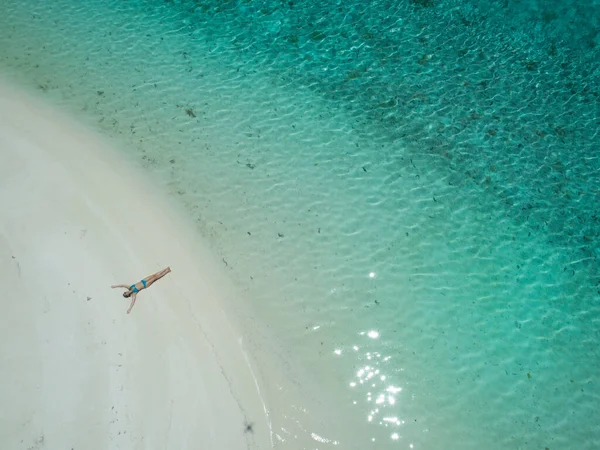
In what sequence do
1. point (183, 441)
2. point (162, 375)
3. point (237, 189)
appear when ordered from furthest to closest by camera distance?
point (237, 189), point (162, 375), point (183, 441)

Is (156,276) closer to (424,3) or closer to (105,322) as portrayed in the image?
(105,322)

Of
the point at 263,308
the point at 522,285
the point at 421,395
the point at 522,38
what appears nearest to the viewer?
the point at 421,395

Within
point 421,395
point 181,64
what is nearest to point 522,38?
point 181,64

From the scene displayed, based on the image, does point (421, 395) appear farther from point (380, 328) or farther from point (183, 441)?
point (183, 441)

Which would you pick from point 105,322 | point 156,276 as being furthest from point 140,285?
point 105,322

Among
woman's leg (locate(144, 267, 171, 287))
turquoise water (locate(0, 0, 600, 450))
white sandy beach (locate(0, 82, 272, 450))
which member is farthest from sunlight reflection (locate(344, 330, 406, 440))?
woman's leg (locate(144, 267, 171, 287))

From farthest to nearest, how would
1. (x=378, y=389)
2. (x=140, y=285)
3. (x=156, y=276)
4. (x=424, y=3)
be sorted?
(x=424, y=3) < (x=156, y=276) < (x=140, y=285) < (x=378, y=389)
